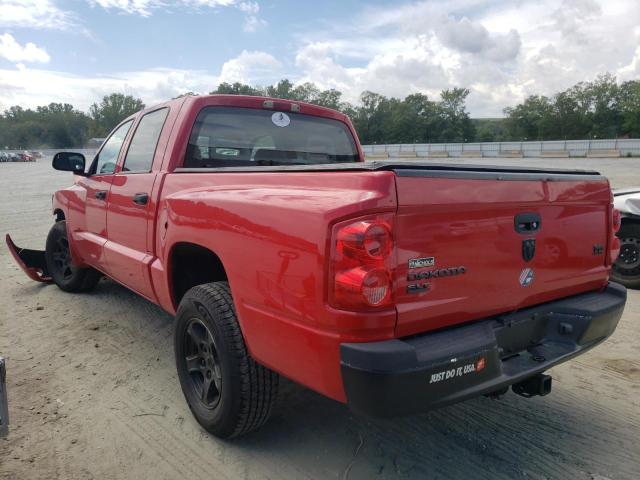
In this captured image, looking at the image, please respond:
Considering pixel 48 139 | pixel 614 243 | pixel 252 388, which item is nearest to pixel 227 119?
pixel 252 388

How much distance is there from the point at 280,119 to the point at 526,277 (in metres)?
2.18

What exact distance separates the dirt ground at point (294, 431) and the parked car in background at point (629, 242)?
1.99 m

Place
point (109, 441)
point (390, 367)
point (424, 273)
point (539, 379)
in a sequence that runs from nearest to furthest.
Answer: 1. point (390, 367)
2. point (424, 273)
3. point (539, 379)
4. point (109, 441)

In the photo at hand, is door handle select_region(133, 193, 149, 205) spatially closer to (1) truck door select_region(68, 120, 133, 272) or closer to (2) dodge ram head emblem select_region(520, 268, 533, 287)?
(1) truck door select_region(68, 120, 133, 272)

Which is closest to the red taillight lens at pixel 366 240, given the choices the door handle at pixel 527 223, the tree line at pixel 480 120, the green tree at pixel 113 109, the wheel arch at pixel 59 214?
the door handle at pixel 527 223

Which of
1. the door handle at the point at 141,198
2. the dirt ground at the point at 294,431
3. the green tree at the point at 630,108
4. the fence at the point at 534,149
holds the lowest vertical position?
the dirt ground at the point at 294,431

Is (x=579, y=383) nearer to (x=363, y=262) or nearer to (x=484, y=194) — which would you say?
(x=484, y=194)

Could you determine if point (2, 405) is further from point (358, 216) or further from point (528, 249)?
point (528, 249)

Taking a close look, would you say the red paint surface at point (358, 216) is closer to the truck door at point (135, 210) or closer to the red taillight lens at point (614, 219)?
the red taillight lens at point (614, 219)

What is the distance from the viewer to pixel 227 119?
3.52 m

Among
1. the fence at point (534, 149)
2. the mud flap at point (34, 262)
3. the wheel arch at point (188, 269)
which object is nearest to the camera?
the wheel arch at point (188, 269)

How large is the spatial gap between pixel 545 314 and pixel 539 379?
0.32m

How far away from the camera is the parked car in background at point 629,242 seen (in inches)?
221

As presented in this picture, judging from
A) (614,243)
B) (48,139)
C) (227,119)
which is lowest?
(614,243)
